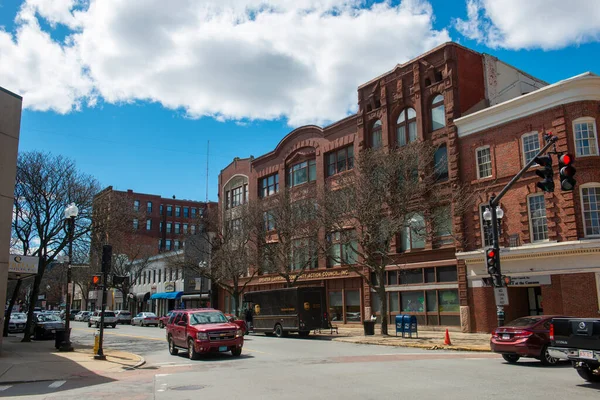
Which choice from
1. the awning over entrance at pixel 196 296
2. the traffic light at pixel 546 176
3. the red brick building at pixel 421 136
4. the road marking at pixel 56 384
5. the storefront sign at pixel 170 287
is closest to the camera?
the road marking at pixel 56 384

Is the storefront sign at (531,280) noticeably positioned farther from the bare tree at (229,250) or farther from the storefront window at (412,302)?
the bare tree at (229,250)

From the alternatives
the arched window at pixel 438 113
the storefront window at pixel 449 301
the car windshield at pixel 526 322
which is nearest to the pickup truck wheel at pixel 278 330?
the storefront window at pixel 449 301

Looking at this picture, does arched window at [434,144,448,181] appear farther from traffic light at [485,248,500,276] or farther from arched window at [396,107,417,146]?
traffic light at [485,248,500,276]

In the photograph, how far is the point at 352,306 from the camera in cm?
3953

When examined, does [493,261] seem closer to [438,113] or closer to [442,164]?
[442,164]

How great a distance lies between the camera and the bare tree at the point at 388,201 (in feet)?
93.4

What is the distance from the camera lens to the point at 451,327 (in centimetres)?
3122

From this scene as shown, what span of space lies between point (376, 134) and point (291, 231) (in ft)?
31.0

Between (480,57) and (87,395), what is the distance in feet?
104

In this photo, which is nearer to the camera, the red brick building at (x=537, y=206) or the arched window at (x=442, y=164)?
the red brick building at (x=537, y=206)

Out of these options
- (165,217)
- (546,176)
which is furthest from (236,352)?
(165,217)

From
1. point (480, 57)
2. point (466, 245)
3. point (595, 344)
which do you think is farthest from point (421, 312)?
point (595, 344)

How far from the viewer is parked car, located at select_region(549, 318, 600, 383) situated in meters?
11.3

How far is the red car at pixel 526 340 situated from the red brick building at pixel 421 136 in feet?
46.6
